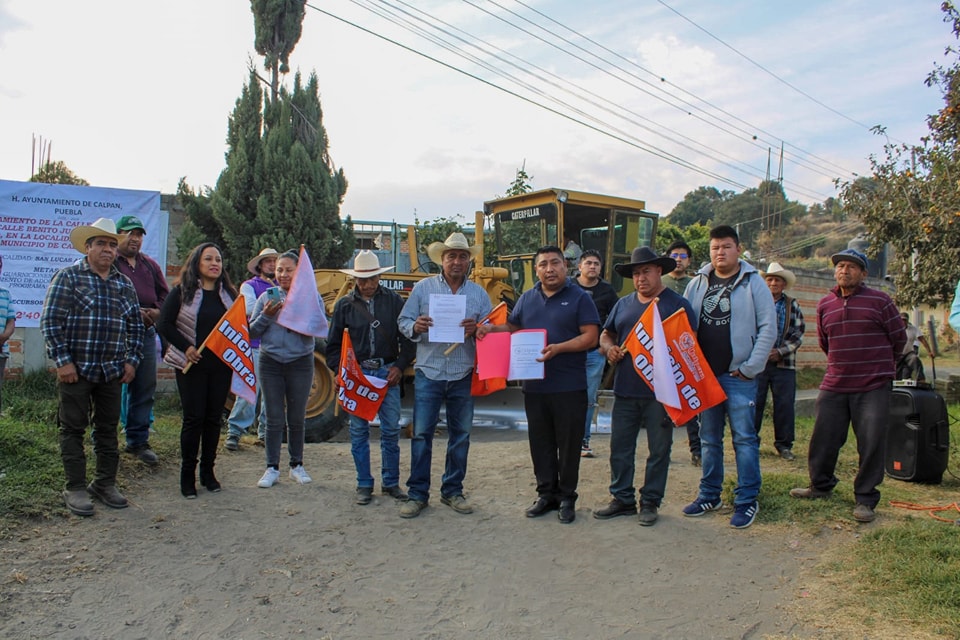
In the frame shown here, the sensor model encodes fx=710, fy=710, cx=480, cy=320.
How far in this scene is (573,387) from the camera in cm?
515

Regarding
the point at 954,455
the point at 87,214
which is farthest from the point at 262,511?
the point at 954,455

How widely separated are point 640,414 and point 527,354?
95 cm

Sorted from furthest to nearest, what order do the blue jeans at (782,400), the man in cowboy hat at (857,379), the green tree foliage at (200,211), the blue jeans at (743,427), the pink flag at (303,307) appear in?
the green tree foliage at (200,211) → the blue jeans at (782,400) → the pink flag at (303,307) → the man in cowboy hat at (857,379) → the blue jeans at (743,427)

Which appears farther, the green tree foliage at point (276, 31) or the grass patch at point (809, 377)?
the green tree foliage at point (276, 31)

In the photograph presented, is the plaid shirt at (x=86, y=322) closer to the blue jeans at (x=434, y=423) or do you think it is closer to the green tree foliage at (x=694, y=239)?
the blue jeans at (x=434, y=423)

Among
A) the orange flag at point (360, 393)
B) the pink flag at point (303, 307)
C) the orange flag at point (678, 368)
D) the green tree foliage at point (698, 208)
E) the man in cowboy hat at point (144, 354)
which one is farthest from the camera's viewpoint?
the green tree foliage at point (698, 208)

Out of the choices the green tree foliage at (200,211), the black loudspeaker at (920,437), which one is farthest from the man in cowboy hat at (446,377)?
the green tree foliage at (200,211)

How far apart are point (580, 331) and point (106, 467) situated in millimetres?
3555

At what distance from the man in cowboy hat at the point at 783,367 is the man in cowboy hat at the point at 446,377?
3.33 meters

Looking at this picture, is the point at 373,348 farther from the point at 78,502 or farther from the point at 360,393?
the point at 78,502

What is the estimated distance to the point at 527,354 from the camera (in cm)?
515

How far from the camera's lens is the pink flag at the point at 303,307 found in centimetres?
563

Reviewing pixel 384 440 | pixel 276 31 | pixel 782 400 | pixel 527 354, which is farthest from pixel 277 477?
pixel 276 31

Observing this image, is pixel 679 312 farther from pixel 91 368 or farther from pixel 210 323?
pixel 91 368
